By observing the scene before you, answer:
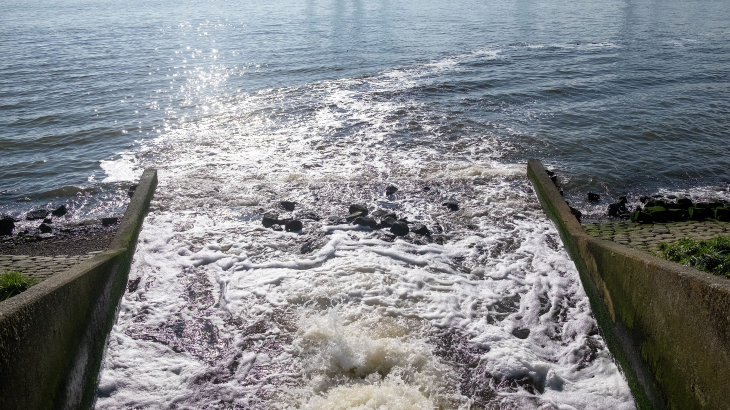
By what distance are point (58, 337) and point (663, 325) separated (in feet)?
21.6

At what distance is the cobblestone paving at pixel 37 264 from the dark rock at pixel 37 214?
9.48 ft

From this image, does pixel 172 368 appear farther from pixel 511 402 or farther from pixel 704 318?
pixel 704 318

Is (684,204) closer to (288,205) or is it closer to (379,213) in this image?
(379,213)

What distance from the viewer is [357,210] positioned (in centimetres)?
1121

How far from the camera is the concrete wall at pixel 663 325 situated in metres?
4.63

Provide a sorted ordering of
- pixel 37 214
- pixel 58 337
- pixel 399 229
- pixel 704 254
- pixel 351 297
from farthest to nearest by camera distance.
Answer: pixel 37 214, pixel 399 229, pixel 351 297, pixel 704 254, pixel 58 337

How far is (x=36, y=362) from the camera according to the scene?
5121mm

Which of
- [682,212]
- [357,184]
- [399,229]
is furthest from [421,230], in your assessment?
[682,212]

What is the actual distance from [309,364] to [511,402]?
Answer: 2.53 metres

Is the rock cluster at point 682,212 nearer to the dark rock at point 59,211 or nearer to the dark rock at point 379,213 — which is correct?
the dark rock at point 379,213

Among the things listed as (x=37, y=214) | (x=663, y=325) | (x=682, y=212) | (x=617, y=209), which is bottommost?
(x=617, y=209)

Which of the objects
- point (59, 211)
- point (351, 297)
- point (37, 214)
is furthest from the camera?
point (59, 211)

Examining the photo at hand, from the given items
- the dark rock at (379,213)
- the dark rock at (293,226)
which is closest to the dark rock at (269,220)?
the dark rock at (293,226)

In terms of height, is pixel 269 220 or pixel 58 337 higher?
pixel 58 337
